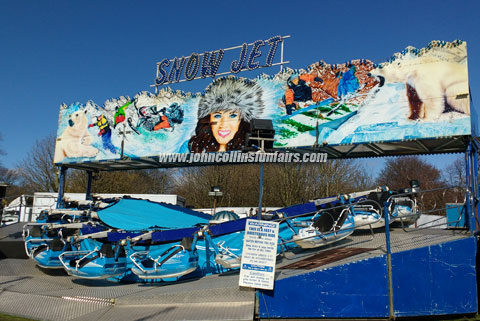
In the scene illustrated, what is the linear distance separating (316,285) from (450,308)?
2.26 meters

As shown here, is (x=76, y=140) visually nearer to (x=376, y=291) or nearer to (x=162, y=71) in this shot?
(x=162, y=71)

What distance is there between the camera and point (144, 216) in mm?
12656

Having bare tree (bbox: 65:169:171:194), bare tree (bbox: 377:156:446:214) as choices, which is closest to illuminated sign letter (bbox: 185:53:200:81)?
bare tree (bbox: 65:169:171:194)

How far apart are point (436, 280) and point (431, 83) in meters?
6.83

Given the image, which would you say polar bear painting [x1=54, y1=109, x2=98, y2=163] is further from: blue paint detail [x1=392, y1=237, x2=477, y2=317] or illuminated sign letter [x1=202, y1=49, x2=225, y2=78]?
blue paint detail [x1=392, y1=237, x2=477, y2=317]

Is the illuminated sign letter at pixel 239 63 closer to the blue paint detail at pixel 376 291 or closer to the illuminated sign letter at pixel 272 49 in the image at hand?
the illuminated sign letter at pixel 272 49

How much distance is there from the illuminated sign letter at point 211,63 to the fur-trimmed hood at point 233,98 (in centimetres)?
103

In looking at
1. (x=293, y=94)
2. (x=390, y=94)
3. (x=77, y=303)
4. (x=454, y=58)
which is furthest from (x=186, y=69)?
(x=77, y=303)

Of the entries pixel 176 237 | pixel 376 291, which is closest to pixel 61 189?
pixel 176 237

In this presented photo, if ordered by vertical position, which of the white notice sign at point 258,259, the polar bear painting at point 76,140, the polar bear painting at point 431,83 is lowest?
the white notice sign at point 258,259

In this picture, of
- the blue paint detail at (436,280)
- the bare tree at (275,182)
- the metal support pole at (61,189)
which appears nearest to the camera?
the blue paint detail at (436,280)

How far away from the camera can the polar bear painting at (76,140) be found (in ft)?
58.4

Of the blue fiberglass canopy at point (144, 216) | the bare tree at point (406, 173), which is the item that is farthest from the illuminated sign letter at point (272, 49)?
the bare tree at point (406, 173)

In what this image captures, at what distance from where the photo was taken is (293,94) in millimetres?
13680
